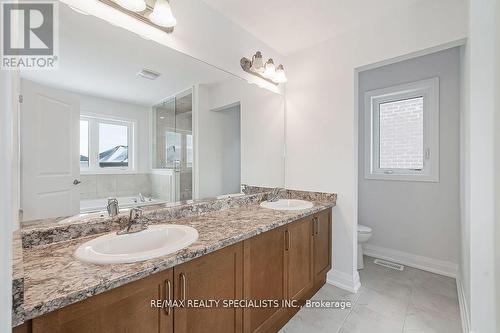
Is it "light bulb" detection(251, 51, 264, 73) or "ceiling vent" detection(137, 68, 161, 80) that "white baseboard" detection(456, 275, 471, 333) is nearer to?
"light bulb" detection(251, 51, 264, 73)

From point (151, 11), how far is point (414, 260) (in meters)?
3.42

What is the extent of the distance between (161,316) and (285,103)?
228 cm

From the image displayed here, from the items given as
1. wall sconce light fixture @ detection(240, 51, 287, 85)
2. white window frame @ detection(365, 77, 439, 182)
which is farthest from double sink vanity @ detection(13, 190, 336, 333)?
white window frame @ detection(365, 77, 439, 182)

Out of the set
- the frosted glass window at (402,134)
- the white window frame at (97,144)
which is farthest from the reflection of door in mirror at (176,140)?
the frosted glass window at (402,134)

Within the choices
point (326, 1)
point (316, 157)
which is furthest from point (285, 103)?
point (326, 1)

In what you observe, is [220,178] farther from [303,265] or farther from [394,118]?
[394,118]

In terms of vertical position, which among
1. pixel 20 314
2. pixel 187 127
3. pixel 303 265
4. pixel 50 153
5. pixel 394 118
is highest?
pixel 394 118

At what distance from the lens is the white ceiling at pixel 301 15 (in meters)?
1.75

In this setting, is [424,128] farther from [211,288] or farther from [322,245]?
[211,288]

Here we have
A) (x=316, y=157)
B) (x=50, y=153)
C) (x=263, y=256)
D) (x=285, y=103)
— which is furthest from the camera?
(x=285, y=103)

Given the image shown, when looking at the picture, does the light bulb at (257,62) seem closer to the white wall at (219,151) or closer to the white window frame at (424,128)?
the white wall at (219,151)

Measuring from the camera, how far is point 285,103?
2.59 m

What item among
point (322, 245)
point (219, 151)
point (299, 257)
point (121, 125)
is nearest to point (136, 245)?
point (121, 125)

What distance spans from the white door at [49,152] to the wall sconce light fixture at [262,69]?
1394 millimetres
